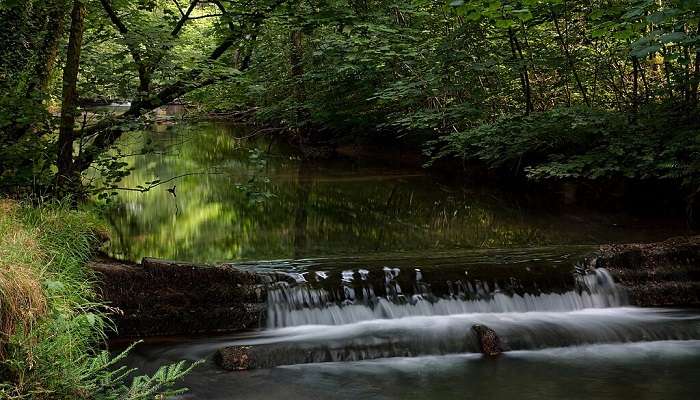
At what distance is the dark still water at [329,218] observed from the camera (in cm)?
1038

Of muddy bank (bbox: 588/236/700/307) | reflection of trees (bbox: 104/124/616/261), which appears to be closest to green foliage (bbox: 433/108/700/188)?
reflection of trees (bbox: 104/124/616/261)

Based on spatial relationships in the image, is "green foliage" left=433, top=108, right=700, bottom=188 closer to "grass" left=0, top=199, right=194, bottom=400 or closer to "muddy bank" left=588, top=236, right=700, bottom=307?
"muddy bank" left=588, top=236, right=700, bottom=307

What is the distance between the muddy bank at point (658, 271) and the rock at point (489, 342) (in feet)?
7.65

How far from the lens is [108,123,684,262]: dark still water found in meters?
10.4

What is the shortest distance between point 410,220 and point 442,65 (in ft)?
14.1

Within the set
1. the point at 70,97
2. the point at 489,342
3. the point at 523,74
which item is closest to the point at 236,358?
the point at 489,342

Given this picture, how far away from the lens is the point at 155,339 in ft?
22.5

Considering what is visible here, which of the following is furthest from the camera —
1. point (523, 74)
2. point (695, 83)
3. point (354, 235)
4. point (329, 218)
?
point (523, 74)

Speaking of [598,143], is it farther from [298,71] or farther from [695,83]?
[298,71]

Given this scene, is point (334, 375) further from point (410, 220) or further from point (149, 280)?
point (410, 220)

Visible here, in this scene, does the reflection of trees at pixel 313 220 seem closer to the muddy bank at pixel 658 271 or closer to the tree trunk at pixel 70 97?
the tree trunk at pixel 70 97

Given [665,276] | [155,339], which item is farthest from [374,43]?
[155,339]

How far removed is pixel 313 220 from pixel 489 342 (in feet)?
21.1

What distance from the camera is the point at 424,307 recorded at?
25.7ft
